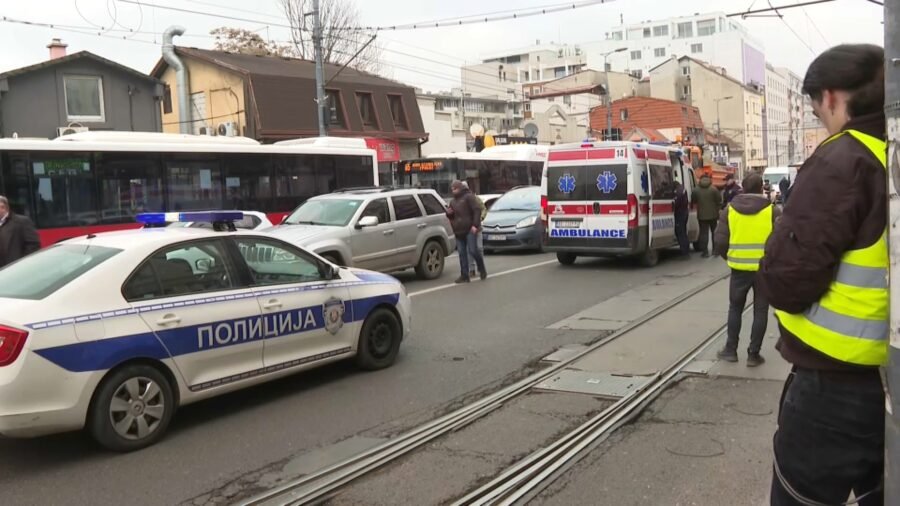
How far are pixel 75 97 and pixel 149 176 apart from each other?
14.4 metres

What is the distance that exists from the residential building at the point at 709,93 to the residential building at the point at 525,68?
26.3 m

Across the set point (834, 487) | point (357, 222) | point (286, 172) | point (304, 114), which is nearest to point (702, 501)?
point (834, 487)

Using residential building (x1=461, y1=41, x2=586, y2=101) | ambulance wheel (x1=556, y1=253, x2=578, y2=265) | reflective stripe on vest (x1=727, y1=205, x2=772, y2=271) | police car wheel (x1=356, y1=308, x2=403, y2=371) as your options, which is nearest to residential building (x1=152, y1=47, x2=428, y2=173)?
ambulance wheel (x1=556, y1=253, x2=578, y2=265)

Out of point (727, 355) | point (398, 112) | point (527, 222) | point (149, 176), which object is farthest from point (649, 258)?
point (398, 112)

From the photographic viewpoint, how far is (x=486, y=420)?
549 centimetres

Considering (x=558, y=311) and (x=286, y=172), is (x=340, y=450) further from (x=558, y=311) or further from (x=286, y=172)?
(x=286, y=172)

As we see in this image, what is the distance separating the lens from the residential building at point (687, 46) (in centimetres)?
10769

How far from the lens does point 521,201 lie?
18.9 metres

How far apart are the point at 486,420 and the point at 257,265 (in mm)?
2194

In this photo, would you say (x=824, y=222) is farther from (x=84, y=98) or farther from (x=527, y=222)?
(x=84, y=98)

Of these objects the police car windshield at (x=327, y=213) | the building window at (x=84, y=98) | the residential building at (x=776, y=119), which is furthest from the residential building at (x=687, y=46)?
the police car windshield at (x=327, y=213)

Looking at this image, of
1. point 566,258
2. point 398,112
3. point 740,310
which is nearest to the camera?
point 740,310

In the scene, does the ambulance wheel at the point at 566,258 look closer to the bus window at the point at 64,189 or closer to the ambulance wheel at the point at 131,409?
the bus window at the point at 64,189

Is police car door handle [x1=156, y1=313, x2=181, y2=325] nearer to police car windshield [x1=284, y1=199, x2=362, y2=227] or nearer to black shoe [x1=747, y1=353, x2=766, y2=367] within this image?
black shoe [x1=747, y1=353, x2=766, y2=367]
